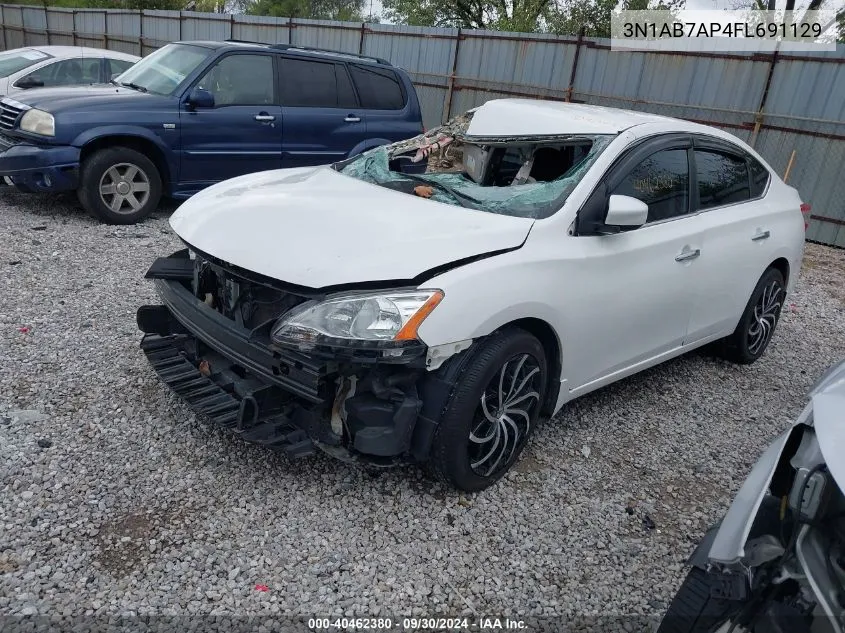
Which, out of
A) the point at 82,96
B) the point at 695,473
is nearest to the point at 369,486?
the point at 695,473

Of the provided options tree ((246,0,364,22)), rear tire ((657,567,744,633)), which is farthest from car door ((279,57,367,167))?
tree ((246,0,364,22))

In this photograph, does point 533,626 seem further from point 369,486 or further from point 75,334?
point 75,334

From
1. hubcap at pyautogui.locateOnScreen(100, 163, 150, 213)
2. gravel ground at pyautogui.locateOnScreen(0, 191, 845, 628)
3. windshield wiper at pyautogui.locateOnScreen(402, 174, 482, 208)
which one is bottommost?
gravel ground at pyautogui.locateOnScreen(0, 191, 845, 628)

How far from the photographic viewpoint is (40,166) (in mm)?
6203

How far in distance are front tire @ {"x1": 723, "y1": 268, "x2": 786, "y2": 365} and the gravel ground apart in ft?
1.98

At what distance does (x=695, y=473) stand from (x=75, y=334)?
3786 mm

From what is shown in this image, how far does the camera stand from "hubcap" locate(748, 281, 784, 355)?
4992 millimetres

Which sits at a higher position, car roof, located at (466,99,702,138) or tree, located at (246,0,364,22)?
tree, located at (246,0,364,22)

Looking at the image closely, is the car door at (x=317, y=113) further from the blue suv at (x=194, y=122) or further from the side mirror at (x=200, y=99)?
the side mirror at (x=200, y=99)

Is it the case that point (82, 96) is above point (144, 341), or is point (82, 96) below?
above

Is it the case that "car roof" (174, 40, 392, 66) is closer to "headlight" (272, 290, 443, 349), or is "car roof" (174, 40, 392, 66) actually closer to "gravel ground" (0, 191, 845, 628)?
"gravel ground" (0, 191, 845, 628)

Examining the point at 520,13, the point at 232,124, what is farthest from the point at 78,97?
the point at 520,13

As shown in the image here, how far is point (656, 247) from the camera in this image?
3.75m

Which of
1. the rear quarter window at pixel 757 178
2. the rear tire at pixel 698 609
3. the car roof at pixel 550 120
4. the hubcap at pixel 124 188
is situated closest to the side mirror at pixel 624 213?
the car roof at pixel 550 120
